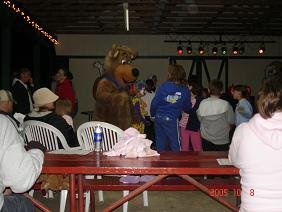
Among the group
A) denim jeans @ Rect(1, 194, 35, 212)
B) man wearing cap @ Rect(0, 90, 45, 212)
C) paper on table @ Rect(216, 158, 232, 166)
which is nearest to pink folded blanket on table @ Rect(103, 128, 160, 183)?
paper on table @ Rect(216, 158, 232, 166)

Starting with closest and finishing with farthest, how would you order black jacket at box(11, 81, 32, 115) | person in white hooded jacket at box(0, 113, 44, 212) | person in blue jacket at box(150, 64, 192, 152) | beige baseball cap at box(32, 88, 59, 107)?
person in white hooded jacket at box(0, 113, 44, 212) → beige baseball cap at box(32, 88, 59, 107) → person in blue jacket at box(150, 64, 192, 152) → black jacket at box(11, 81, 32, 115)

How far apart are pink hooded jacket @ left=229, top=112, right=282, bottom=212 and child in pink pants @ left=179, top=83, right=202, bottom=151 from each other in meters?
3.69

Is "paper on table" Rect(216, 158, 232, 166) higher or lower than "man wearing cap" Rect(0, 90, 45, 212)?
lower

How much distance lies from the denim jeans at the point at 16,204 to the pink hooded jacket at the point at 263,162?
1.24m

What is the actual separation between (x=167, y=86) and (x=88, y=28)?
7.82 metres

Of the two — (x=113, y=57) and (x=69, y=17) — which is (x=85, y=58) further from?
(x=113, y=57)

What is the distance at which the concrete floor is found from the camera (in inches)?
A: 184

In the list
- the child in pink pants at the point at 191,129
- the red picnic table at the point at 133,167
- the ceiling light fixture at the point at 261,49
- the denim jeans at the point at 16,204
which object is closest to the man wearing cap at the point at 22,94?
the child in pink pants at the point at 191,129

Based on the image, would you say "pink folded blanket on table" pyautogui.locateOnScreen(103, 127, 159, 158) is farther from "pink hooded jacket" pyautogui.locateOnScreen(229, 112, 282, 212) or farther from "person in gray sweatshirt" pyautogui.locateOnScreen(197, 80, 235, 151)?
"person in gray sweatshirt" pyautogui.locateOnScreen(197, 80, 235, 151)

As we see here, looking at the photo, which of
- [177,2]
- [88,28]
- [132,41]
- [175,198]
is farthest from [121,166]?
[132,41]

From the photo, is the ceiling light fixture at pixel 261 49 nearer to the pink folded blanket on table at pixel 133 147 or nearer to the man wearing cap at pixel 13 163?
the pink folded blanket on table at pixel 133 147

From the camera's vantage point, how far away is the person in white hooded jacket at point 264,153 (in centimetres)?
230

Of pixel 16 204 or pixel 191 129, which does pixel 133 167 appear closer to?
pixel 16 204

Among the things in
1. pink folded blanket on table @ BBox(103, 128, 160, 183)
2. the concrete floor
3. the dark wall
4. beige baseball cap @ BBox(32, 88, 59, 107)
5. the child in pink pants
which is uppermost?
the dark wall
